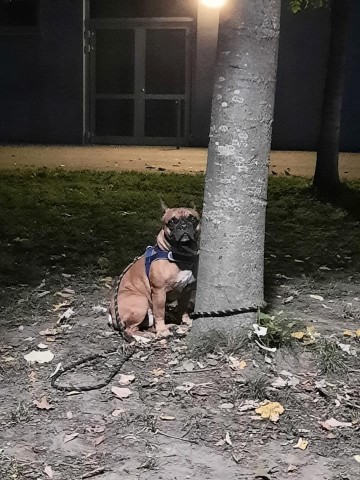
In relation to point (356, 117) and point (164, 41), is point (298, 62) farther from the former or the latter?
point (164, 41)

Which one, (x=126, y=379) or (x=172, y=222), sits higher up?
(x=172, y=222)

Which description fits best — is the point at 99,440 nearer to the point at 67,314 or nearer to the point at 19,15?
the point at 67,314

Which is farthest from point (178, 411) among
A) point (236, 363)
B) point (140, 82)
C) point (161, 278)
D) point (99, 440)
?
point (140, 82)

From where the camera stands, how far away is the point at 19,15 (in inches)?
655

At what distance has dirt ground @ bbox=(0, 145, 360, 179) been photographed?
12.4 meters

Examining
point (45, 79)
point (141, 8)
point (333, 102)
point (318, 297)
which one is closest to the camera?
point (318, 297)

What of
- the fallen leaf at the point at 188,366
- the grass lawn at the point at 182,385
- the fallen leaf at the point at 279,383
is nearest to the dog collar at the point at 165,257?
the grass lawn at the point at 182,385

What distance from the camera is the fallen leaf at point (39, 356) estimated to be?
4.02 metres

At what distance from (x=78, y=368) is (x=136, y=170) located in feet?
27.1

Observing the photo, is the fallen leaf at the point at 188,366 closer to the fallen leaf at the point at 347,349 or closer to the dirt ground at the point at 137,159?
the fallen leaf at the point at 347,349

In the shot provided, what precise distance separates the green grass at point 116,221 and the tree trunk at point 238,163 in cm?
217

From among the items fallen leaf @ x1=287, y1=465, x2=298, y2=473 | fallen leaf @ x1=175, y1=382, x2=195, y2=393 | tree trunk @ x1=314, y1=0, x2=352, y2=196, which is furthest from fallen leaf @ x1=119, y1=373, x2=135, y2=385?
tree trunk @ x1=314, y1=0, x2=352, y2=196

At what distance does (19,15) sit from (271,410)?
15333 mm

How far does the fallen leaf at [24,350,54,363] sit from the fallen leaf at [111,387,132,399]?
61cm
